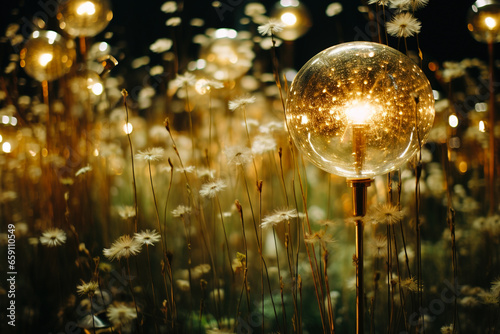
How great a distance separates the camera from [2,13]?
2305 mm

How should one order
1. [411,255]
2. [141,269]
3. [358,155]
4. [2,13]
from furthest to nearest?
[2,13] → [141,269] → [411,255] → [358,155]

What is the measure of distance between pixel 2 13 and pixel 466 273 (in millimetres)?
2900

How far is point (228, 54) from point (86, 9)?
73cm

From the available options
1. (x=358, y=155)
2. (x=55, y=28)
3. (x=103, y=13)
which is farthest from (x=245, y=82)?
(x=358, y=155)

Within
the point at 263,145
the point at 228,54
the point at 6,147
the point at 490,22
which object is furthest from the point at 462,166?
the point at 6,147

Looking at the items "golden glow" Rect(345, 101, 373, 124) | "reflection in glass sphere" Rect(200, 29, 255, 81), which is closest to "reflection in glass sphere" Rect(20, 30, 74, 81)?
"reflection in glass sphere" Rect(200, 29, 255, 81)

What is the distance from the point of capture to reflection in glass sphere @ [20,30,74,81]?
1577 millimetres

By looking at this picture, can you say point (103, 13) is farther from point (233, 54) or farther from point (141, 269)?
point (141, 269)

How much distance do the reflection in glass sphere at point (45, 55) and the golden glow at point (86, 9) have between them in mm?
149

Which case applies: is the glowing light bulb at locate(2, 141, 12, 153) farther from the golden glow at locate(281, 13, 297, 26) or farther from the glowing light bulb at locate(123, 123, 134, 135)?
the golden glow at locate(281, 13, 297, 26)

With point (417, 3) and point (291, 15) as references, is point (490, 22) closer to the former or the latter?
point (417, 3)

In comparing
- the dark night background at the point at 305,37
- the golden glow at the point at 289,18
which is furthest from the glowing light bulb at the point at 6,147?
the golden glow at the point at 289,18

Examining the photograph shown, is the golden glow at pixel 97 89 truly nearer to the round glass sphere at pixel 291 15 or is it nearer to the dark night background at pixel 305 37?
the dark night background at pixel 305 37

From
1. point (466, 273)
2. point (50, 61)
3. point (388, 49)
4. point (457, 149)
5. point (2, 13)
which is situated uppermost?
point (2, 13)
